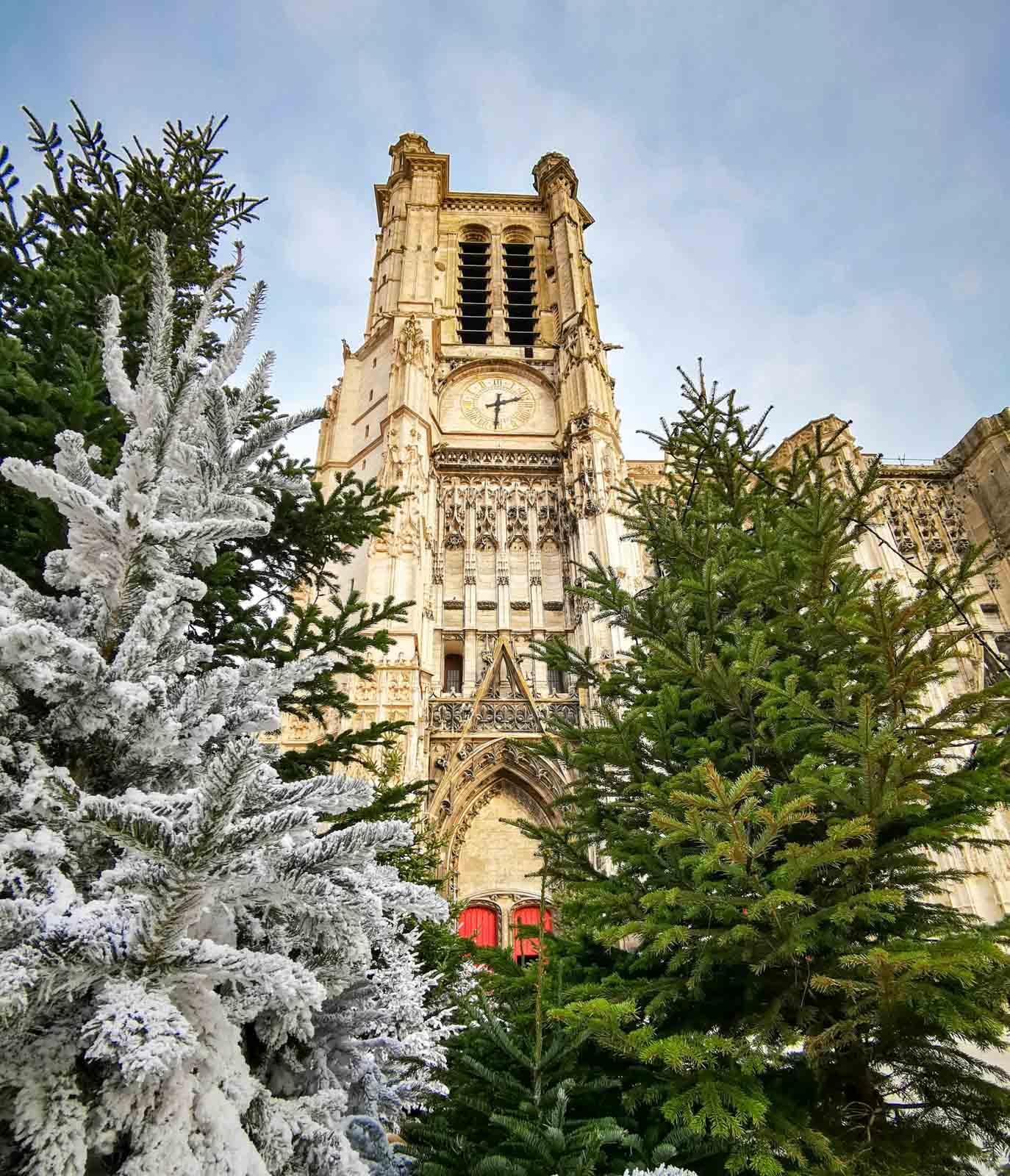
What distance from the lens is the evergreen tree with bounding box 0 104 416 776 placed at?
3.77m

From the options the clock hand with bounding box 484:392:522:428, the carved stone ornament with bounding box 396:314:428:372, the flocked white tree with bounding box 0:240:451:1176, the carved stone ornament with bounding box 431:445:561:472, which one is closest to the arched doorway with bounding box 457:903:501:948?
the carved stone ornament with bounding box 431:445:561:472

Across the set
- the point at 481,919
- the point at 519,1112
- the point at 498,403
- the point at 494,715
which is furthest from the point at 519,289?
the point at 519,1112

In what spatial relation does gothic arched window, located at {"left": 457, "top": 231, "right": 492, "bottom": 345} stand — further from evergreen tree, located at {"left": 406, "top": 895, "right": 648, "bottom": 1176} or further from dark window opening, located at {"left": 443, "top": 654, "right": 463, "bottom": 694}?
evergreen tree, located at {"left": 406, "top": 895, "right": 648, "bottom": 1176}

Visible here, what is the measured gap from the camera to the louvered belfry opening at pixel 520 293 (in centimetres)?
2348

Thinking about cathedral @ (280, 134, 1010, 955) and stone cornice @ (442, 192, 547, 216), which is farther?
stone cornice @ (442, 192, 547, 216)

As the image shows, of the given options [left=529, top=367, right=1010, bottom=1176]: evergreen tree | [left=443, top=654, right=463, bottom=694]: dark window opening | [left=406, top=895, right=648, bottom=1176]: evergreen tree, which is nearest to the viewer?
[left=406, top=895, right=648, bottom=1176]: evergreen tree

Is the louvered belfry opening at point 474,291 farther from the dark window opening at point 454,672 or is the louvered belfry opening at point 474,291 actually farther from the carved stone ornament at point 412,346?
the dark window opening at point 454,672

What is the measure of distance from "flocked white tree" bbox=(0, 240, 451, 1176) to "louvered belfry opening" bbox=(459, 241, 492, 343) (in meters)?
22.1

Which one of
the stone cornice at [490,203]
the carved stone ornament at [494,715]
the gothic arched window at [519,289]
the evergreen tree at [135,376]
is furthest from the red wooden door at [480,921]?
the stone cornice at [490,203]

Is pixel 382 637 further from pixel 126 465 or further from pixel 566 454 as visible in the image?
pixel 566 454

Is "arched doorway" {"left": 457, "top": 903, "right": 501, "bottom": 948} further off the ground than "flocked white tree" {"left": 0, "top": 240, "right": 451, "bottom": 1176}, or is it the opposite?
"arched doorway" {"left": 457, "top": 903, "right": 501, "bottom": 948}

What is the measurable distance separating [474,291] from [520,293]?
162 centimetres

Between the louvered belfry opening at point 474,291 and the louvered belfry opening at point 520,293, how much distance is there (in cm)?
68

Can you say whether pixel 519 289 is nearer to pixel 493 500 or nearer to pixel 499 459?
pixel 499 459
